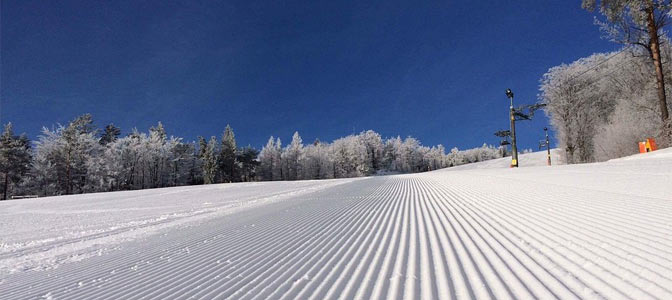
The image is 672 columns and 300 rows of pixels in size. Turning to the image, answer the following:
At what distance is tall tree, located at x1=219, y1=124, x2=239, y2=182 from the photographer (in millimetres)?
48469

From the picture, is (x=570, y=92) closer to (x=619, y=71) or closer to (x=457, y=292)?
(x=619, y=71)

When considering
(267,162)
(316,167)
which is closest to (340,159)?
(316,167)

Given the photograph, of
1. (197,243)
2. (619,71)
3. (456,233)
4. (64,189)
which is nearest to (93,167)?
(64,189)

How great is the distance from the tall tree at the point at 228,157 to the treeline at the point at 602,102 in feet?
138

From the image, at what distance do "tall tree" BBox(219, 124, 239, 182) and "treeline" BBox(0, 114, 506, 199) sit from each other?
0.50ft

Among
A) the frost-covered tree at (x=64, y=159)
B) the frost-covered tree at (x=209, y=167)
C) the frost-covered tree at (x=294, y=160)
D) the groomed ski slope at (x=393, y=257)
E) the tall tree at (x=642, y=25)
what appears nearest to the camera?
the groomed ski slope at (x=393, y=257)

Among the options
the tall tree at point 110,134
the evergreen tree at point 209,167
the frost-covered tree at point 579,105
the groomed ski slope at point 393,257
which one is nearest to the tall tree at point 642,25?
the frost-covered tree at point 579,105

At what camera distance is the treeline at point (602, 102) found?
14.9m

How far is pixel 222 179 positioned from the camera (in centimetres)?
5012

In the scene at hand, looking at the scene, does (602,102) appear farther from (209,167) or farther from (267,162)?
(267,162)

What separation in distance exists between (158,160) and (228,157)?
9.86m

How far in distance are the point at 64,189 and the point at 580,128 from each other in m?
48.4

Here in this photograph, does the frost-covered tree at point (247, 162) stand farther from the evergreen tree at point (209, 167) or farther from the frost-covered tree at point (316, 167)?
the frost-covered tree at point (316, 167)

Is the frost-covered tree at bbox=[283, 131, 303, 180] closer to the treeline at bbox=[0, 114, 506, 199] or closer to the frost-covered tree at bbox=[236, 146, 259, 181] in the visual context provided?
the treeline at bbox=[0, 114, 506, 199]
